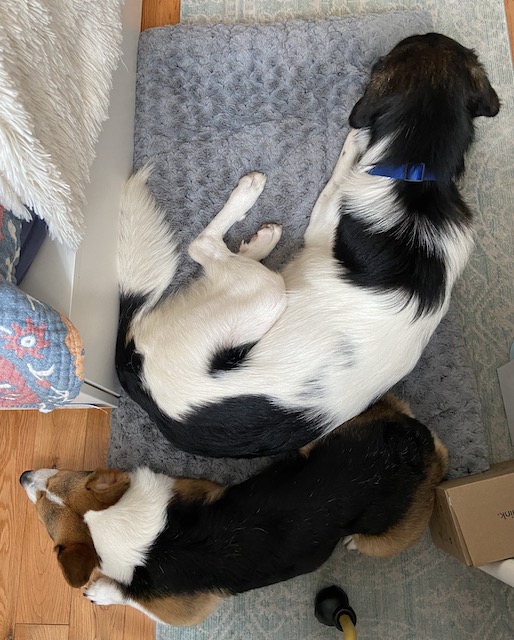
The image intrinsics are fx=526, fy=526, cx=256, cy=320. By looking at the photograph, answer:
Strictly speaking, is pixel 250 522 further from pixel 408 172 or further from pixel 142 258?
pixel 408 172

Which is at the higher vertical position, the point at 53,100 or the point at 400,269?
the point at 53,100

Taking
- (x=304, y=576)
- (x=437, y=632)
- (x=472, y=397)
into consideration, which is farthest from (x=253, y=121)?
(x=437, y=632)

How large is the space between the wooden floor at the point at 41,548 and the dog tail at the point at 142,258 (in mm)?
567

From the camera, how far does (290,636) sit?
192 centimetres

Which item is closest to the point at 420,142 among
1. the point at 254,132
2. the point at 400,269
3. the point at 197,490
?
the point at 400,269

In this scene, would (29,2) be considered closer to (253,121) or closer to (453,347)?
(253,121)

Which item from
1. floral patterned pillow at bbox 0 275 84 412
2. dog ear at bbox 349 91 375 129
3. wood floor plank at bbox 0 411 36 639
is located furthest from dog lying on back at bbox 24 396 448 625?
dog ear at bbox 349 91 375 129

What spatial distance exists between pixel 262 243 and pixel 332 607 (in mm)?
1326

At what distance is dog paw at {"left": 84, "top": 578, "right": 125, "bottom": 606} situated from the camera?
1690 millimetres

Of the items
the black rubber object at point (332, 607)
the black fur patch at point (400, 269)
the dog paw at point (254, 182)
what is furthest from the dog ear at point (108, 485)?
the dog paw at point (254, 182)

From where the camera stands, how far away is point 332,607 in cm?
183

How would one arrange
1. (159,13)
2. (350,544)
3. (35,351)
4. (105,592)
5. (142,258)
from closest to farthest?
(35,351)
(105,592)
(142,258)
(350,544)
(159,13)

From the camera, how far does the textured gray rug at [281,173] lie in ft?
6.30

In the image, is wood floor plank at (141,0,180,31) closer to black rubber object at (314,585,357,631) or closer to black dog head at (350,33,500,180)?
black dog head at (350,33,500,180)
